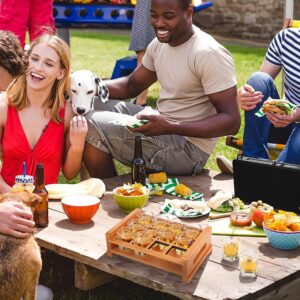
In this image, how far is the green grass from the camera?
378cm

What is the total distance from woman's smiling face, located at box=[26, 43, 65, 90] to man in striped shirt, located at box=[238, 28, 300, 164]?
116 centimetres

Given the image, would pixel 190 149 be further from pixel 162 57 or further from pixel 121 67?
pixel 121 67

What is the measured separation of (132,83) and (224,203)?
136cm

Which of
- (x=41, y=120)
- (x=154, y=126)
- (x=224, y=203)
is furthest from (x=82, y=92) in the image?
(x=224, y=203)

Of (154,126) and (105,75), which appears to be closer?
A: (154,126)

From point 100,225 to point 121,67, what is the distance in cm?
423

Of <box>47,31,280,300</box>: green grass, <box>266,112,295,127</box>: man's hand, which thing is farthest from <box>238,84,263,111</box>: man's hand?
<box>47,31,280,300</box>: green grass

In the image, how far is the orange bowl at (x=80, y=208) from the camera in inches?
145

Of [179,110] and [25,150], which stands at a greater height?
[179,110]

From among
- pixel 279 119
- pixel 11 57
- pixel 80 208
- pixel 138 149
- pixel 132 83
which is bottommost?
pixel 80 208

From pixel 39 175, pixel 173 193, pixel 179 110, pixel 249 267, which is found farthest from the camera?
pixel 179 110

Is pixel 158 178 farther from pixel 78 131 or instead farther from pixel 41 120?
pixel 41 120

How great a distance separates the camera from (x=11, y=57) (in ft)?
12.4

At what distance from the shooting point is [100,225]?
3756 mm
